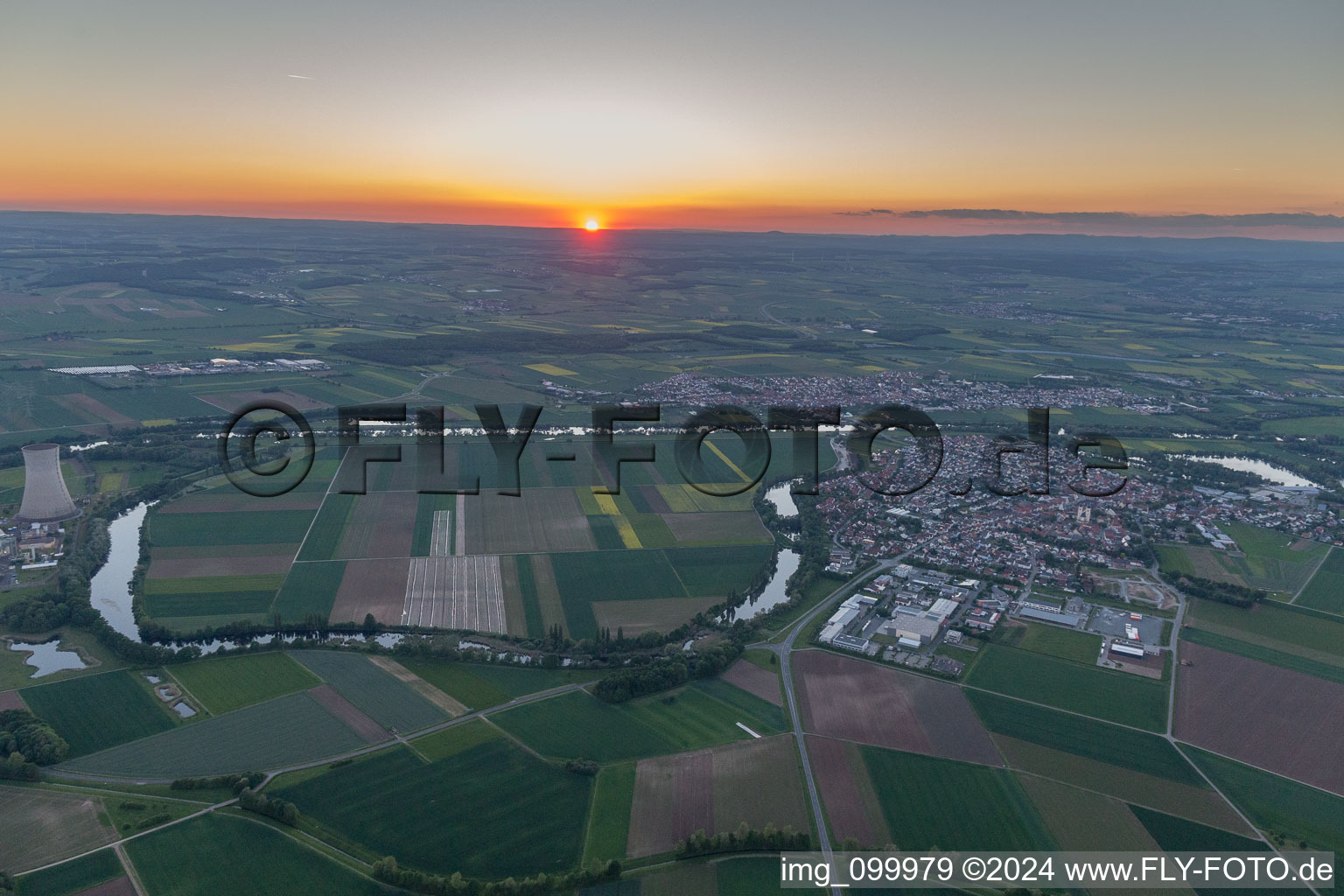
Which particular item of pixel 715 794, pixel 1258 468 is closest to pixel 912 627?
pixel 715 794

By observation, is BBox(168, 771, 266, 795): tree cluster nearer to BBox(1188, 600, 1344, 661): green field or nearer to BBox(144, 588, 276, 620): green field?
BBox(144, 588, 276, 620): green field

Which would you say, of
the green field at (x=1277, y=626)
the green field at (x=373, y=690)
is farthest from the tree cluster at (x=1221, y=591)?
the green field at (x=373, y=690)

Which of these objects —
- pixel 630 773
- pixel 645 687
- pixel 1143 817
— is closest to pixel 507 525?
pixel 645 687

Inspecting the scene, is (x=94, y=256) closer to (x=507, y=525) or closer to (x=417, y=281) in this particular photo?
(x=417, y=281)

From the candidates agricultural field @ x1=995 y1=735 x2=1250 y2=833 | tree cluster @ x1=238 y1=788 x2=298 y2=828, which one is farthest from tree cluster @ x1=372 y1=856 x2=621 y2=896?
agricultural field @ x1=995 y1=735 x2=1250 y2=833

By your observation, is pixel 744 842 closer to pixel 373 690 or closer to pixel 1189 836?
pixel 1189 836

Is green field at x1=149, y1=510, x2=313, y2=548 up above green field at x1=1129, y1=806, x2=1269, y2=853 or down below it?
above
